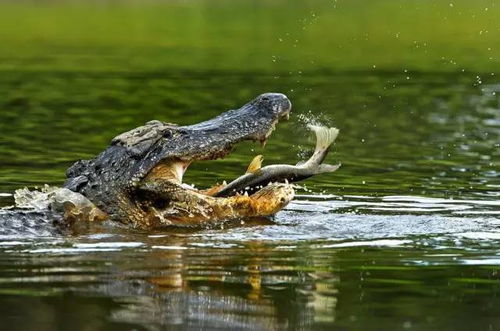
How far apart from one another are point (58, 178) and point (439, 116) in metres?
8.81

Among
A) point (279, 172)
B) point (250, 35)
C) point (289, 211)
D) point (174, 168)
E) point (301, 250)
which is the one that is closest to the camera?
point (301, 250)

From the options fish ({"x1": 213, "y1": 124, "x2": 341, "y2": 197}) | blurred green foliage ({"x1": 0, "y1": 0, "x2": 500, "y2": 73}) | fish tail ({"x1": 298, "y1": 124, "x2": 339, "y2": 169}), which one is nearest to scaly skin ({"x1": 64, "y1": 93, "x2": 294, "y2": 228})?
fish ({"x1": 213, "y1": 124, "x2": 341, "y2": 197})

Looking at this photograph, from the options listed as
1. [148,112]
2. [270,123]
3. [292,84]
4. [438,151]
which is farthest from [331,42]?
[270,123]

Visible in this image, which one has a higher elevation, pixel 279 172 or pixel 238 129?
pixel 238 129

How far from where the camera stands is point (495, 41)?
3928 cm

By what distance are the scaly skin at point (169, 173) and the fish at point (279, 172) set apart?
7.1 inches

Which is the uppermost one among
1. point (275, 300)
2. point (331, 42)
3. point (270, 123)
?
point (331, 42)

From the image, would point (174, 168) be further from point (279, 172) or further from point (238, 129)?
point (279, 172)

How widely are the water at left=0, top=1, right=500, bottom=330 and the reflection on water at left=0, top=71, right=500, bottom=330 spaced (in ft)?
0.08

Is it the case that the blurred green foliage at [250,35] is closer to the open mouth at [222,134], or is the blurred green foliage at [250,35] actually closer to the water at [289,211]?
the water at [289,211]

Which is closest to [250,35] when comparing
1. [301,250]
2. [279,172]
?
[279,172]

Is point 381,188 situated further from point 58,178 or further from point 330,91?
point 330,91

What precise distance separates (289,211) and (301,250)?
222 centimetres

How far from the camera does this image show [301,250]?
1092cm
